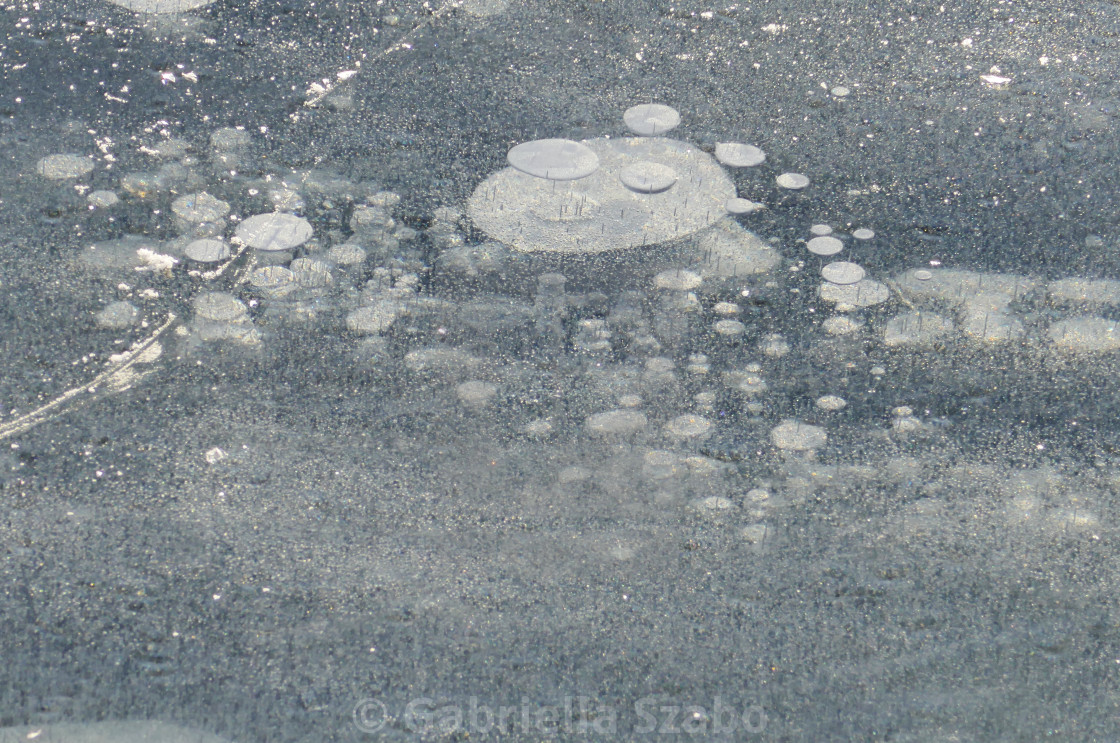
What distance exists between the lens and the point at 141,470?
2264mm

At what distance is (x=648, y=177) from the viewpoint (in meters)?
3.13

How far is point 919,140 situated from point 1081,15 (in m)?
1.18

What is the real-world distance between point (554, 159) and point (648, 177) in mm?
282

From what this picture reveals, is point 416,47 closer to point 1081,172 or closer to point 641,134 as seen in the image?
point 641,134

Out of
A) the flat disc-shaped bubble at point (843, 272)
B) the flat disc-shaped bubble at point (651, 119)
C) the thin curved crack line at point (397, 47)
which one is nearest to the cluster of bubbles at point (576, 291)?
the flat disc-shaped bubble at point (843, 272)

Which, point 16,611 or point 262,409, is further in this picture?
point 262,409

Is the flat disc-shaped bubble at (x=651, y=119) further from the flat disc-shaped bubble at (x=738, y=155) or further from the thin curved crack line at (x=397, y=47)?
the thin curved crack line at (x=397, y=47)

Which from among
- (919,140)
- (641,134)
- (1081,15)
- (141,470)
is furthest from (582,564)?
(1081,15)

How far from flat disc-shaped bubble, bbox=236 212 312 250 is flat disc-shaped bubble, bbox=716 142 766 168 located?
1205 mm

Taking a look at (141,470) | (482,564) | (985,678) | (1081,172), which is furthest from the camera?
(1081,172)

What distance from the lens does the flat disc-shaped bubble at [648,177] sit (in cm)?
310

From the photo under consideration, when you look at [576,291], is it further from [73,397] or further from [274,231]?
[73,397]

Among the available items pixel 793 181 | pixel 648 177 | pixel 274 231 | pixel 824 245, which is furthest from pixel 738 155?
pixel 274 231

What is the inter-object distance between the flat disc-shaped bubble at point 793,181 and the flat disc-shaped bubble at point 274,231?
1311 millimetres
